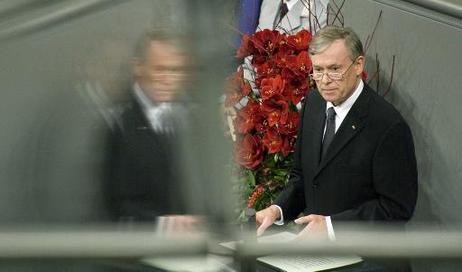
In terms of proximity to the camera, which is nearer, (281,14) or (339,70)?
(339,70)

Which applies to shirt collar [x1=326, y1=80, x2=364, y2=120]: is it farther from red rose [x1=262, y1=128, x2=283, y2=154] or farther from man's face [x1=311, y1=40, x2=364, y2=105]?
red rose [x1=262, y1=128, x2=283, y2=154]

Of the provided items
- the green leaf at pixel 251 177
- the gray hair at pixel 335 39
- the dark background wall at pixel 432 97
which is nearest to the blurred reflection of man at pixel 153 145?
the dark background wall at pixel 432 97

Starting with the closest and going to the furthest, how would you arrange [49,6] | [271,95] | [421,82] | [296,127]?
[49,6], [421,82], [271,95], [296,127]

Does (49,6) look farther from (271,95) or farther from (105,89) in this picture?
(271,95)

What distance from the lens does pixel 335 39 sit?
6.40 ft

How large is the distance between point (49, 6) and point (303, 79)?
1.26 meters

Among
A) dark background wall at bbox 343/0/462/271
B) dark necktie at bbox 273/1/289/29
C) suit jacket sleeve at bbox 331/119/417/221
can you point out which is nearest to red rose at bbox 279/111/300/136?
dark necktie at bbox 273/1/289/29

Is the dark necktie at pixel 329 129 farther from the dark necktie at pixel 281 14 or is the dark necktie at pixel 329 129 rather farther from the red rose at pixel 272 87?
the dark necktie at pixel 281 14

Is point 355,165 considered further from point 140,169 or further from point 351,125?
point 140,169

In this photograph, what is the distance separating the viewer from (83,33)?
84 centimetres

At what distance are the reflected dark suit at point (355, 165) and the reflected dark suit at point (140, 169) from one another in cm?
48

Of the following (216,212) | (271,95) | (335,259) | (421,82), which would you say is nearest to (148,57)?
(216,212)

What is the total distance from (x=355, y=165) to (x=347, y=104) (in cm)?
20

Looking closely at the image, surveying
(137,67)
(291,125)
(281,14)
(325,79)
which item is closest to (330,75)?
(325,79)
